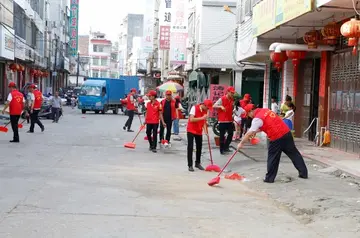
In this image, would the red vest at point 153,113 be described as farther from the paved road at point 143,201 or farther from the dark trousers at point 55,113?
the dark trousers at point 55,113

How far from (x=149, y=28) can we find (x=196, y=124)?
68622 mm

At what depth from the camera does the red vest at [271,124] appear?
1038 centimetres

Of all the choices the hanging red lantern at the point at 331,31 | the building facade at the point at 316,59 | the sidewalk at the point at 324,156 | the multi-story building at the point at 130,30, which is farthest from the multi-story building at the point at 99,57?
the hanging red lantern at the point at 331,31

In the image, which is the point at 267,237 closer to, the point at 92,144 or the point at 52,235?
the point at 52,235

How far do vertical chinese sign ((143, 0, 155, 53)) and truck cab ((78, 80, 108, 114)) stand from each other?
36.8 m

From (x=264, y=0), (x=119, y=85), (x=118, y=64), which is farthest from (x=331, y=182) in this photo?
(x=118, y=64)

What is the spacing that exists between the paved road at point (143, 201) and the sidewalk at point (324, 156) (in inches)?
33.4

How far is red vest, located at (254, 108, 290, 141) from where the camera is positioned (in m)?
10.4

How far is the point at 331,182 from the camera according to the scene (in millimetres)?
10852

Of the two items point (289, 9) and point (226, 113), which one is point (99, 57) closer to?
point (226, 113)

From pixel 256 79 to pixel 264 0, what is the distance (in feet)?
61.7

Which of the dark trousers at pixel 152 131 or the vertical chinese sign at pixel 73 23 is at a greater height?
the vertical chinese sign at pixel 73 23

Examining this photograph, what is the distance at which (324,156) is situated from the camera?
567 inches

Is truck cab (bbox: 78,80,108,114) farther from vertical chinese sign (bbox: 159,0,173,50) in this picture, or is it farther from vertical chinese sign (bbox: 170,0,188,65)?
vertical chinese sign (bbox: 159,0,173,50)
